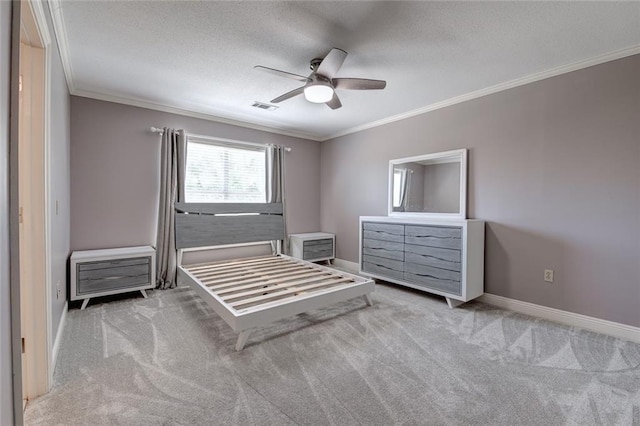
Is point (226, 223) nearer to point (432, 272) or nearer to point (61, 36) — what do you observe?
point (61, 36)

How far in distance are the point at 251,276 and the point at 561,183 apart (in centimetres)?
331

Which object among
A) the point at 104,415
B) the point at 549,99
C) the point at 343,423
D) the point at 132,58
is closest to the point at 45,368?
the point at 104,415

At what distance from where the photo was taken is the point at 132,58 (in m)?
2.61

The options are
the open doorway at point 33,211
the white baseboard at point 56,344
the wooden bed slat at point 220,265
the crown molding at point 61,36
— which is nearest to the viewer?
the open doorway at point 33,211

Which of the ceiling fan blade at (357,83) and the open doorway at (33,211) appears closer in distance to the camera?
the open doorway at (33,211)

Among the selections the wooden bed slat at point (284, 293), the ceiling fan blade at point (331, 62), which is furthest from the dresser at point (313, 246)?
the ceiling fan blade at point (331, 62)

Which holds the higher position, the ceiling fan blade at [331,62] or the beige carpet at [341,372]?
the ceiling fan blade at [331,62]

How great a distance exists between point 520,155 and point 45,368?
4203 mm

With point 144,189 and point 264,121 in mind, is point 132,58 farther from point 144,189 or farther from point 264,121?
point 264,121

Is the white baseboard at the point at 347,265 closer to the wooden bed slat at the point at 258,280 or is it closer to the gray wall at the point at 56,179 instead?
the wooden bed slat at the point at 258,280

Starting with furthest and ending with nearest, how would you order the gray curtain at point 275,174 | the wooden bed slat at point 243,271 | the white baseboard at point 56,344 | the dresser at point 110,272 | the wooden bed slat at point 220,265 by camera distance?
the gray curtain at point 275,174 → the wooden bed slat at point 220,265 → the wooden bed slat at point 243,271 → the dresser at point 110,272 → the white baseboard at point 56,344

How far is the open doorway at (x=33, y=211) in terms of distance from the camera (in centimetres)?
166

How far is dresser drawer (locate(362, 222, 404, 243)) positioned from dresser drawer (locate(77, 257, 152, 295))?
2793mm

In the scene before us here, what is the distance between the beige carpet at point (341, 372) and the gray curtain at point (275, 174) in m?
2.38
